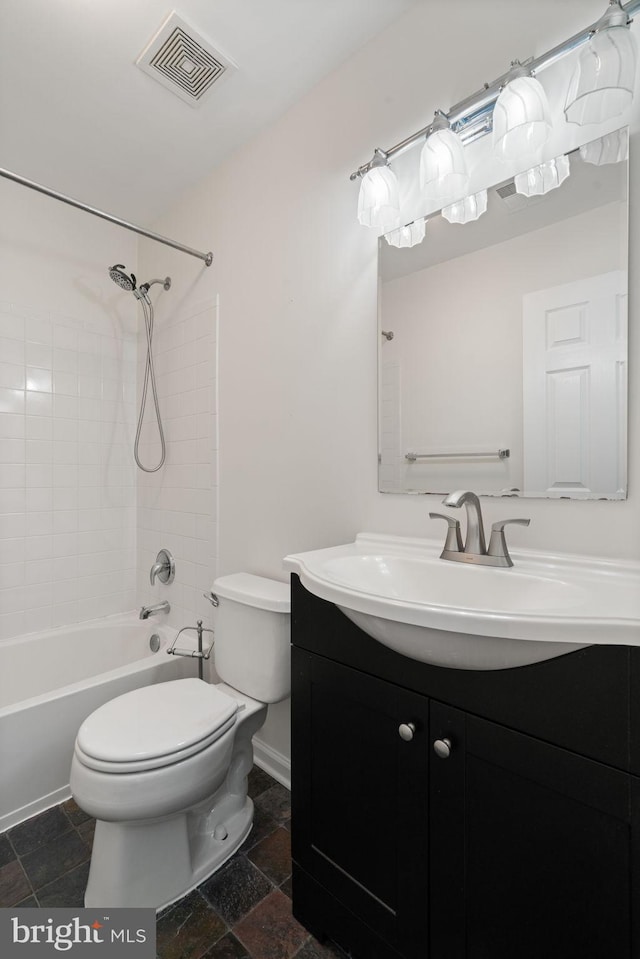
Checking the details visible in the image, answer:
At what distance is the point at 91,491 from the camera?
92.4 inches

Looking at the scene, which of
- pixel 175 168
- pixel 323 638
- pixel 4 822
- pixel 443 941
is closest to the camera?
pixel 443 941

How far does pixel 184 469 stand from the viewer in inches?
85.3

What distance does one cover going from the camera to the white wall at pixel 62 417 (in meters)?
2.07

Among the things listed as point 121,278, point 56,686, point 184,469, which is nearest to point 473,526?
point 184,469

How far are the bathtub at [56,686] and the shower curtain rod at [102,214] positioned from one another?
1759 mm

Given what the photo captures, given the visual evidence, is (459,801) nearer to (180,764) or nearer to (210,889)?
(180,764)

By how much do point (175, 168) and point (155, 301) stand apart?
63cm

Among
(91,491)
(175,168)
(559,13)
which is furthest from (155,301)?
(559,13)

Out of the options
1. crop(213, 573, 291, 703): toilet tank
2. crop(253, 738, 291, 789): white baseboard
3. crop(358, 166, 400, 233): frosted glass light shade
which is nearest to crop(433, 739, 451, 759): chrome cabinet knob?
crop(213, 573, 291, 703): toilet tank

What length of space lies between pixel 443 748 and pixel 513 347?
36.3 inches

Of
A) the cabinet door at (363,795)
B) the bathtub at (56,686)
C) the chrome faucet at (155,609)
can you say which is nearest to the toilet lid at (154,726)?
the cabinet door at (363,795)

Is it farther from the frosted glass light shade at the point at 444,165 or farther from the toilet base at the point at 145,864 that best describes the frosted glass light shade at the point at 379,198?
the toilet base at the point at 145,864

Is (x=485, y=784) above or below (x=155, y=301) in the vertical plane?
below

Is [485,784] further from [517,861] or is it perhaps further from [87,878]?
[87,878]
